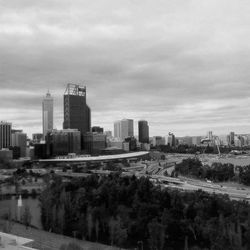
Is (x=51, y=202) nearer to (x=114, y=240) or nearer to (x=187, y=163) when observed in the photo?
(x=114, y=240)

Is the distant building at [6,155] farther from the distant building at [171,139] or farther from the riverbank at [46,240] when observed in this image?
the distant building at [171,139]

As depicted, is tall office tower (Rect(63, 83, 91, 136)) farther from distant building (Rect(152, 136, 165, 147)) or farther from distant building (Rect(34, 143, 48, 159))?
distant building (Rect(152, 136, 165, 147))

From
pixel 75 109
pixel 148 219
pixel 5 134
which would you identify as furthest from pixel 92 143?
pixel 148 219

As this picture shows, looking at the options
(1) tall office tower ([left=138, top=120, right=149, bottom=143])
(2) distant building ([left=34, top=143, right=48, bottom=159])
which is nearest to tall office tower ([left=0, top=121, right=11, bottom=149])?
(2) distant building ([left=34, top=143, right=48, bottom=159])

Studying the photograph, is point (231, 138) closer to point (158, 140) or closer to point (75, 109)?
point (158, 140)

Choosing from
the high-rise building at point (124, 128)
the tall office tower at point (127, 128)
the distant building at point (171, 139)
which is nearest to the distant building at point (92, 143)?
the high-rise building at point (124, 128)
